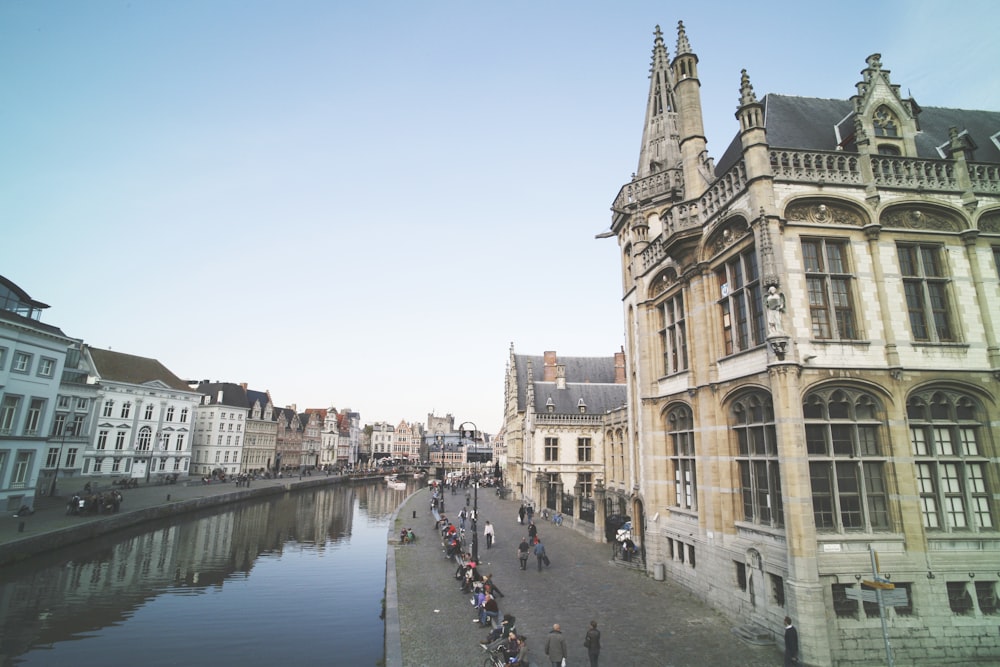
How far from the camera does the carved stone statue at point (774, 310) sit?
1316 centimetres

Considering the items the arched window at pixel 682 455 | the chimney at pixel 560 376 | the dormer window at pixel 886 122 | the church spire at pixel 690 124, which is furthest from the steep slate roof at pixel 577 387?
the dormer window at pixel 886 122

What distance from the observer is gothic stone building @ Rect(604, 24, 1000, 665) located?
481 inches

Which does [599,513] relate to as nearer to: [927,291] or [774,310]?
[774,310]

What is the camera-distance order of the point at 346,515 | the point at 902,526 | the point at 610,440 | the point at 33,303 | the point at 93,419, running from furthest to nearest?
the point at 93,419, the point at 346,515, the point at 610,440, the point at 33,303, the point at 902,526

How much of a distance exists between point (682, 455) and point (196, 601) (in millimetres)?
20948

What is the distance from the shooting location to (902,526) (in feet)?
40.9

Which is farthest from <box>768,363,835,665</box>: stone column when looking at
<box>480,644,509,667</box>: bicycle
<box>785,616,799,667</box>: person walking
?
<box>480,644,509,667</box>: bicycle

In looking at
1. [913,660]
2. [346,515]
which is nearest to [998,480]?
[913,660]

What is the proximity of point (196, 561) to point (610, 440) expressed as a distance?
2886cm

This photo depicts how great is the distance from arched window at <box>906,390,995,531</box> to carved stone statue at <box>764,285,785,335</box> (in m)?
4.26

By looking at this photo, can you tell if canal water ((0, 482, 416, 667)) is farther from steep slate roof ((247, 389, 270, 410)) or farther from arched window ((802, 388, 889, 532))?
steep slate roof ((247, 389, 270, 410))

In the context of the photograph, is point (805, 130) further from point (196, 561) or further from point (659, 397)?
point (196, 561)

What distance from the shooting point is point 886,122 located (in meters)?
15.5

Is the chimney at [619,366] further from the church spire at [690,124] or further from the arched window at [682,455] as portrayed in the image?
the church spire at [690,124]
